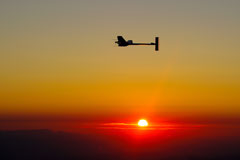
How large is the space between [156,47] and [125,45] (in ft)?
27.4

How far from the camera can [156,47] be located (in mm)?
→ 134250

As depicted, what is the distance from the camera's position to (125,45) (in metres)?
134
